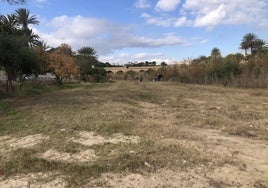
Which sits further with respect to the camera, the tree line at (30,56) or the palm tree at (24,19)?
the palm tree at (24,19)

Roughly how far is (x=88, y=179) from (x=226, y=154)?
2.72m

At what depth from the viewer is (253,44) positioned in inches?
2368

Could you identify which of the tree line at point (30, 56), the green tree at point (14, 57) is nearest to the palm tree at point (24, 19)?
the tree line at point (30, 56)

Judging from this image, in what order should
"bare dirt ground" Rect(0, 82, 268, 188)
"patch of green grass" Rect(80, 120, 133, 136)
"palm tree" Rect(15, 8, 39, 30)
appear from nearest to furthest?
"bare dirt ground" Rect(0, 82, 268, 188) < "patch of green grass" Rect(80, 120, 133, 136) < "palm tree" Rect(15, 8, 39, 30)

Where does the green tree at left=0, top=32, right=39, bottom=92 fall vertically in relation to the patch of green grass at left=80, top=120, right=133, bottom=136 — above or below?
above

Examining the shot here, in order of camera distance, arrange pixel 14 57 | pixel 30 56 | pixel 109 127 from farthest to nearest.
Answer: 1. pixel 30 56
2. pixel 14 57
3. pixel 109 127

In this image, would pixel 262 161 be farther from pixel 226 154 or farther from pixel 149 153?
pixel 149 153

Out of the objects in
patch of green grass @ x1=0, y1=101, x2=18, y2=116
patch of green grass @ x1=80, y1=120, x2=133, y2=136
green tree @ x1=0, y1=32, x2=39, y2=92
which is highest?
green tree @ x1=0, y1=32, x2=39, y2=92

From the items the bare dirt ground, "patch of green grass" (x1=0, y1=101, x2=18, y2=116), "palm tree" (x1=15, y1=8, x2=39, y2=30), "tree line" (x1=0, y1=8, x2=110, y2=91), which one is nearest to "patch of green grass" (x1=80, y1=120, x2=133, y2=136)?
the bare dirt ground

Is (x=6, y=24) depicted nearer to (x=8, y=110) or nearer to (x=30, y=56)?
(x=30, y=56)

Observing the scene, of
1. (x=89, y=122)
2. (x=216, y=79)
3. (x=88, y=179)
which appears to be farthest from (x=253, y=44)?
(x=88, y=179)

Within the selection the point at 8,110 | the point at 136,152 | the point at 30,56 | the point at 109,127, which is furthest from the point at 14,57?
the point at 136,152

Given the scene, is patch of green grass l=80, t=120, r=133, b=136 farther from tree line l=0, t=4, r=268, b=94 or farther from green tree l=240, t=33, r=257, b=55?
green tree l=240, t=33, r=257, b=55

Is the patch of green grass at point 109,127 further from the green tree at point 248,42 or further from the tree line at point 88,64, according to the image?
the green tree at point 248,42
